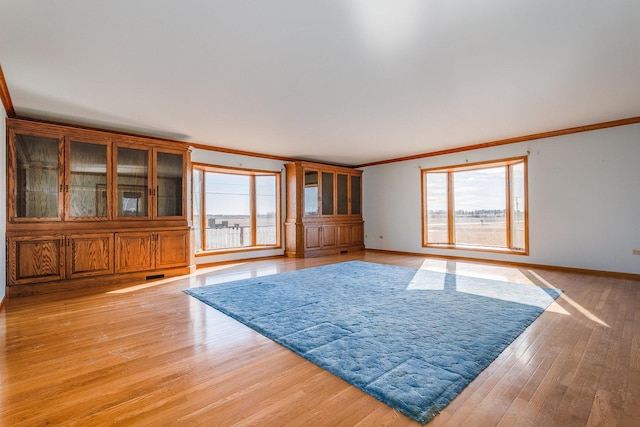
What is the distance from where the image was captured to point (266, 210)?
752cm

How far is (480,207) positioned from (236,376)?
6.48 meters

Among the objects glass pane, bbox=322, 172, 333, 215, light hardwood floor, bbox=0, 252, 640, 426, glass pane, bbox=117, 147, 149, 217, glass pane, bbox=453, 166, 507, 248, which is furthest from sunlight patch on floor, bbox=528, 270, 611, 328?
glass pane, bbox=117, 147, 149, 217

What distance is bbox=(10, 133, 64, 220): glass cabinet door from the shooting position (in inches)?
157

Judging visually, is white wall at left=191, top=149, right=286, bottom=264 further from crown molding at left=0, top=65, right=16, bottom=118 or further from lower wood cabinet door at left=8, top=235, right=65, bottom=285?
crown molding at left=0, top=65, right=16, bottom=118

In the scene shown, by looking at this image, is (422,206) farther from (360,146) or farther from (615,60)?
(615,60)

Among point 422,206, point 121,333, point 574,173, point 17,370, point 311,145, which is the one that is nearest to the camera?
point 17,370

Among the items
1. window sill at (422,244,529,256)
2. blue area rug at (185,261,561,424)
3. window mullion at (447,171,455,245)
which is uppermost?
window mullion at (447,171,455,245)

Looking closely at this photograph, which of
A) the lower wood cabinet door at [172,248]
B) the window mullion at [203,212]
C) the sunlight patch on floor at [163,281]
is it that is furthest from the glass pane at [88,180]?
the window mullion at [203,212]

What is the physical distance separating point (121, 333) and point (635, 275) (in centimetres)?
684

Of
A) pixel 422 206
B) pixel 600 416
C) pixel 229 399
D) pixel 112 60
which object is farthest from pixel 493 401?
pixel 422 206

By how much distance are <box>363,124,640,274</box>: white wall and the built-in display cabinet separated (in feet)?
19.8

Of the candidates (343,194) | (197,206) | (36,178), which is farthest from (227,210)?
(36,178)

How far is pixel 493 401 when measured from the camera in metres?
1.67

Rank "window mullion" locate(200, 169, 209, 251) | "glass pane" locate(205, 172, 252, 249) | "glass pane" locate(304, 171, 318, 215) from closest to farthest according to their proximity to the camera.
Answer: "window mullion" locate(200, 169, 209, 251) → "glass pane" locate(205, 172, 252, 249) → "glass pane" locate(304, 171, 318, 215)
